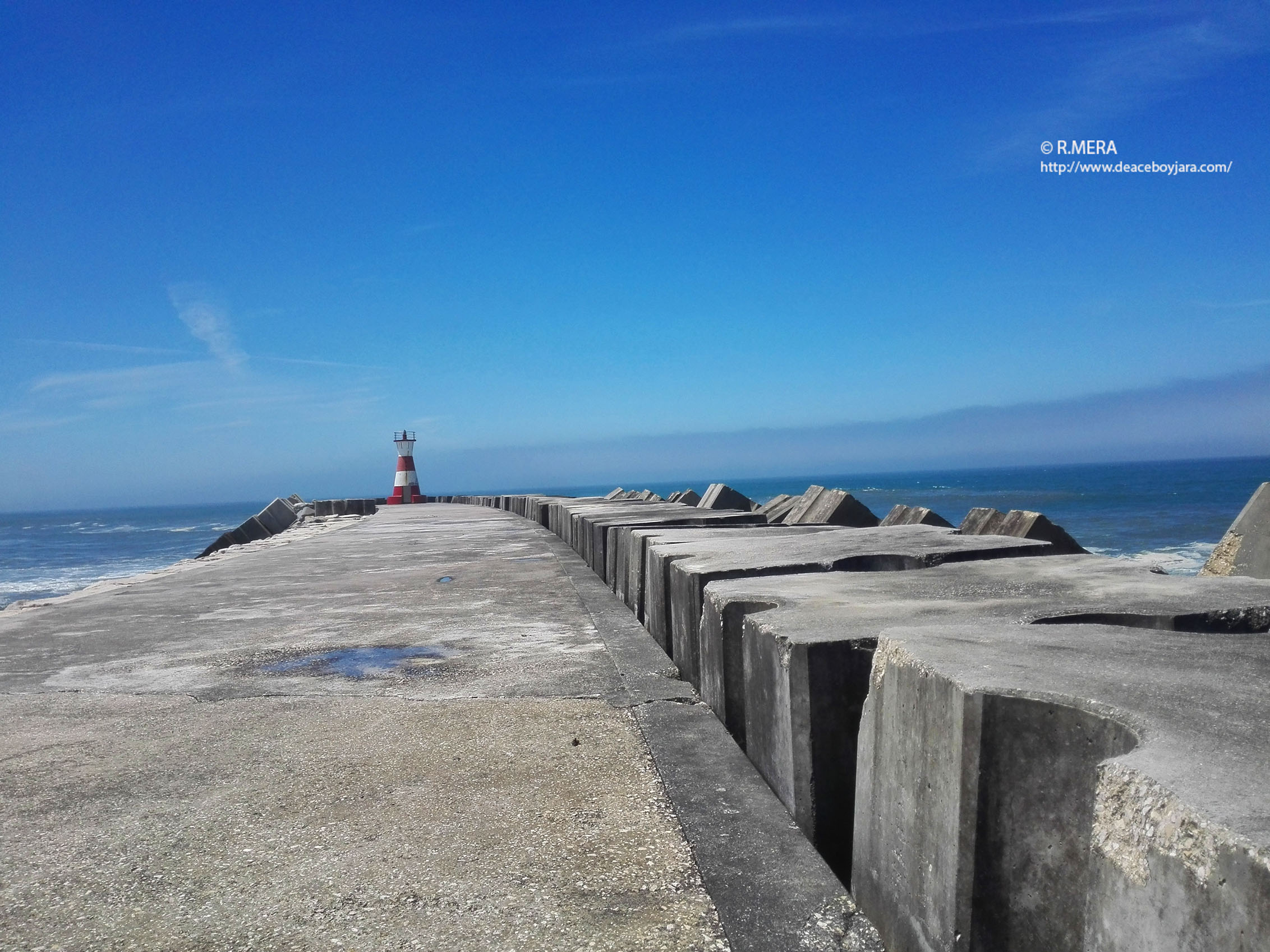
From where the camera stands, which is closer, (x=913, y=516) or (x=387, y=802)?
(x=387, y=802)

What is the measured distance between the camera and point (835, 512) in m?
8.66

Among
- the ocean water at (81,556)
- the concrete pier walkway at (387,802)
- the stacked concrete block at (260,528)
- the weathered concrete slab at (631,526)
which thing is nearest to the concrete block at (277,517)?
the stacked concrete block at (260,528)

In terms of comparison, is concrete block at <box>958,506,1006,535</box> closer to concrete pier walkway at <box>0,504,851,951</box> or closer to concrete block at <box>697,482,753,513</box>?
concrete pier walkway at <box>0,504,851,951</box>

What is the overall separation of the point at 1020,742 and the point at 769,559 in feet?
7.02

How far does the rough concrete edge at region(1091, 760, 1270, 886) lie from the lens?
3.02 feet

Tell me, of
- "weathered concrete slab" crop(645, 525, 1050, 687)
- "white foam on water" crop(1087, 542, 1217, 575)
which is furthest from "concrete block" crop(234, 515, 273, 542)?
"weathered concrete slab" crop(645, 525, 1050, 687)

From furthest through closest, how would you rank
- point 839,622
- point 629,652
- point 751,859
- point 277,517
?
point 277,517 < point 629,652 < point 839,622 < point 751,859

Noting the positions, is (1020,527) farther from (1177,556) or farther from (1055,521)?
(1055,521)

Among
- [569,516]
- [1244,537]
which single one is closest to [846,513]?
[569,516]

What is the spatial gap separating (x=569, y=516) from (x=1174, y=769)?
27.0 feet

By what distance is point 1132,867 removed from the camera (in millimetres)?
1048

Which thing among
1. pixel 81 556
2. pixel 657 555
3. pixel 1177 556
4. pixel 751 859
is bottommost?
pixel 1177 556

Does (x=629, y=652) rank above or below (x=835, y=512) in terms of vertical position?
below

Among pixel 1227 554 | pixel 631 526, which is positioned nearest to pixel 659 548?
pixel 631 526
